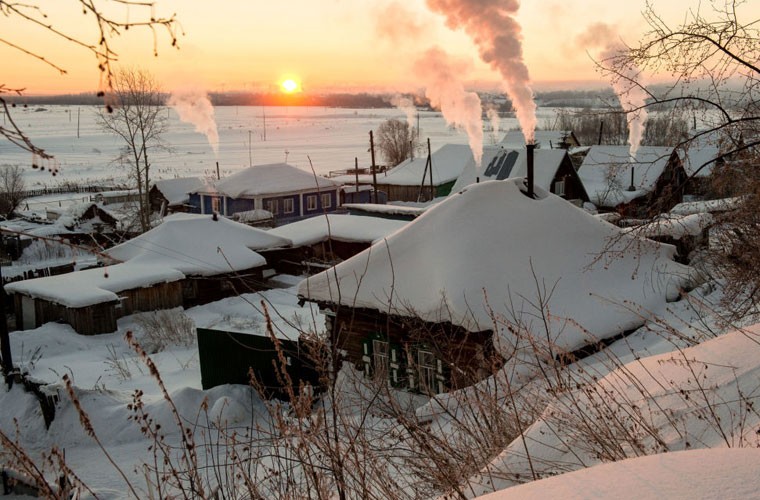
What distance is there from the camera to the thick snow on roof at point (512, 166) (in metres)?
36.1

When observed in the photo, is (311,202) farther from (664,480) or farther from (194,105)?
(664,480)

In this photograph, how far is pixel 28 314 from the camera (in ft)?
73.7

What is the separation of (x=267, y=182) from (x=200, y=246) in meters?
15.1

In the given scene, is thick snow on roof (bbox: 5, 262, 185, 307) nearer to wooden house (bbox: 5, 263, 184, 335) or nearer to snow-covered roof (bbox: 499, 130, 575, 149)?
wooden house (bbox: 5, 263, 184, 335)

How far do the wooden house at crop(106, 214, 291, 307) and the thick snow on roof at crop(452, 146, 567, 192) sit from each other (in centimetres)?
1233

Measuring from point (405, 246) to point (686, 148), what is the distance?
531cm

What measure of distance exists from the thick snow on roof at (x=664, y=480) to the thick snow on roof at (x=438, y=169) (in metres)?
45.8

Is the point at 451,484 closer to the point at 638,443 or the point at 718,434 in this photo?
the point at 638,443

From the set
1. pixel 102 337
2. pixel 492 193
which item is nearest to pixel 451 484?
pixel 492 193

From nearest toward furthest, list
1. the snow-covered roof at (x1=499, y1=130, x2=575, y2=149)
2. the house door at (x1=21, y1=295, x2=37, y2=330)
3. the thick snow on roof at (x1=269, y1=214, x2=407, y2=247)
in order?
the house door at (x1=21, y1=295, x2=37, y2=330), the thick snow on roof at (x1=269, y1=214, x2=407, y2=247), the snow-covered roof at (x1=499, y1=130, x2=575, y2=149)

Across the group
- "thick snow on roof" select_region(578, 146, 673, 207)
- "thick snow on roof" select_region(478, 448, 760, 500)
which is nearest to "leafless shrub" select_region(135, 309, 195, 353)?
"thick snow on roof" select_region(478, 448, 760, 500)

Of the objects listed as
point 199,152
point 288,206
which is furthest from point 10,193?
point 199,152

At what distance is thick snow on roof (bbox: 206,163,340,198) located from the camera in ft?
132

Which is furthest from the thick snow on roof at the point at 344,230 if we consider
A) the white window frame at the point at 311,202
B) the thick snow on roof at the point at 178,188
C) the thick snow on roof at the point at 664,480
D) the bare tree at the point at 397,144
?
the bare tree at the point at 397,144
